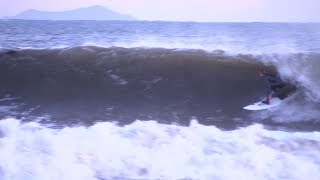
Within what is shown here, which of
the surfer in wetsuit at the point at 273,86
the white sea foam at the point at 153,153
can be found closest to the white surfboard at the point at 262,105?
the surfer in wetsuit at the point at 273,86

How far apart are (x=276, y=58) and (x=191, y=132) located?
8745mm

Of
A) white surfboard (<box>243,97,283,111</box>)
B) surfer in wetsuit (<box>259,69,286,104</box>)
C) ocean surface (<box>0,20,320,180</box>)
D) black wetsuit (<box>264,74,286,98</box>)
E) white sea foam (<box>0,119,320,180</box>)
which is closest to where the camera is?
white sea foam (<box>0,119,320,180</box>)

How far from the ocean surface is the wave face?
0.03 metres

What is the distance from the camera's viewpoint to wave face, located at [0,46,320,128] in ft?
27.3

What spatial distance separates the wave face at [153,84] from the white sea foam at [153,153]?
1.62 m

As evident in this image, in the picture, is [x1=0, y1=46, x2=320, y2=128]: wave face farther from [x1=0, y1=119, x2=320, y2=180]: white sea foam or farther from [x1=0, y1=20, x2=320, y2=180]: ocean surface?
[x1=0, y1=119, x2=320, y2=180]: white sea foam

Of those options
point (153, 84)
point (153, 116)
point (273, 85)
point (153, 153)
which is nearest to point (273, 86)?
point (273, 85)

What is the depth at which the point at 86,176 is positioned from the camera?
4.68m

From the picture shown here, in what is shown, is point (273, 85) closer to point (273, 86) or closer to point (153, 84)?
point (273, 86)

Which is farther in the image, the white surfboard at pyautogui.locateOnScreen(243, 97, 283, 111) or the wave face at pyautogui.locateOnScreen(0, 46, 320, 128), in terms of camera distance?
the white surfboard at pyautogui.locateOnScreen(243, 97, 283, 111)

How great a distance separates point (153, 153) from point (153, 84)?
209 inches

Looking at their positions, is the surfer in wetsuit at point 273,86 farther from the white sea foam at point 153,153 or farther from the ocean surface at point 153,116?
the white sea foam at point 153,153

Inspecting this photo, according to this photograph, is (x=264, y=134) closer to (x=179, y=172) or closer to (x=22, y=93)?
(x=179, y=172)

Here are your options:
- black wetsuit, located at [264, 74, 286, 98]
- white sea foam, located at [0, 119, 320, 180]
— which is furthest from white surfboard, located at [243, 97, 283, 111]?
white sea foam, located at [0, 119, 320, 180]
